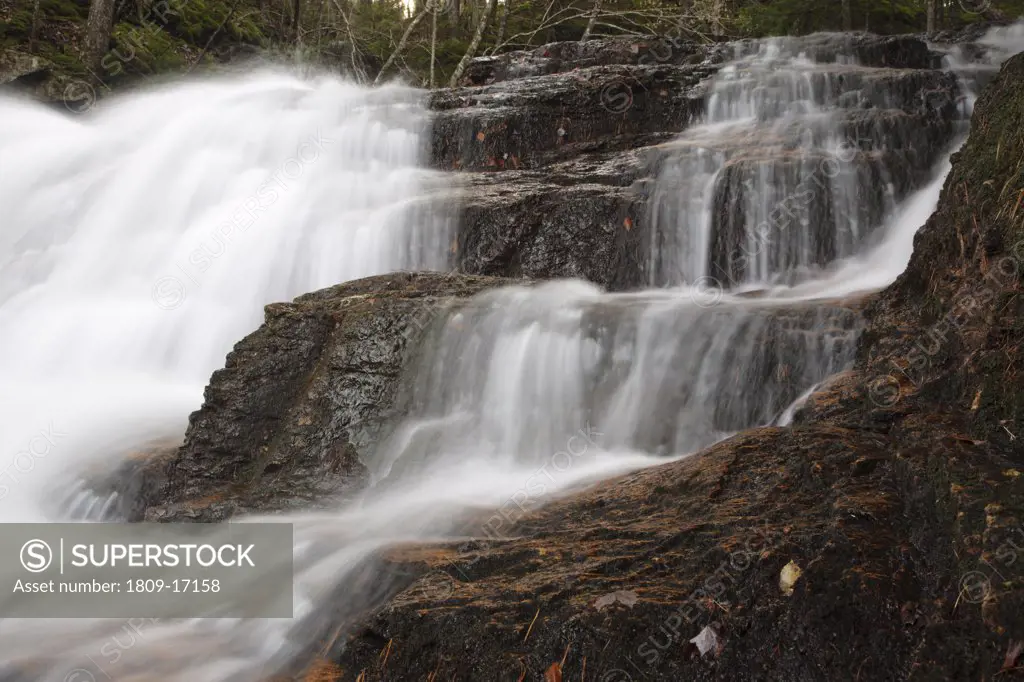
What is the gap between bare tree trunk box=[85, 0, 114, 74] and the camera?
13992 millimetres

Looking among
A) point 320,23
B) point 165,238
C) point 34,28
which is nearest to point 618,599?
point 165,238

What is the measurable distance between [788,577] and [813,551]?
141 millimetres

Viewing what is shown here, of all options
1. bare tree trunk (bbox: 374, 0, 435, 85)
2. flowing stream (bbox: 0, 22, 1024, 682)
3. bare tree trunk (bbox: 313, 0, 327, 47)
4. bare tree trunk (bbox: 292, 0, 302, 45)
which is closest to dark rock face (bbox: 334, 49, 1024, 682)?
flowing stream (bbox: 0, 22, 1024, 682)

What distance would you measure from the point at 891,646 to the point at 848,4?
14721mm

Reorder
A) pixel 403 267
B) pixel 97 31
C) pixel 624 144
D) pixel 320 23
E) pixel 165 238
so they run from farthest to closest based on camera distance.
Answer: pixel 320 23
pixel 97 31
pixel 165 238
pixel 624 144
pixel 403 267

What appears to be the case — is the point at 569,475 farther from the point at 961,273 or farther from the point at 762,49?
the point at 762,49

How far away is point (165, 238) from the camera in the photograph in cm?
1017

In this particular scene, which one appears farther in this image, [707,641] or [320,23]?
[320,23]

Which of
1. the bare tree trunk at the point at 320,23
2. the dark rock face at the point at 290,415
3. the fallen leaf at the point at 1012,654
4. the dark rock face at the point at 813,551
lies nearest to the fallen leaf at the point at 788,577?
the dark rock face at the point at 813,551

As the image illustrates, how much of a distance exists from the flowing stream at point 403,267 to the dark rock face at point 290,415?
0.80ft

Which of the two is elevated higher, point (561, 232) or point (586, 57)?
point (586, 57)

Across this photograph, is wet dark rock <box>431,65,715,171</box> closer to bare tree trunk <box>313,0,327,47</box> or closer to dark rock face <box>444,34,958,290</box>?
dark rock face <box>444,34,958,290</box>

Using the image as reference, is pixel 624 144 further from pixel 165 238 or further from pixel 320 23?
pixel 320 23

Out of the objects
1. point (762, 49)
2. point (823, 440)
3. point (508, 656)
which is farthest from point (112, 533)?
point (762, 49)
